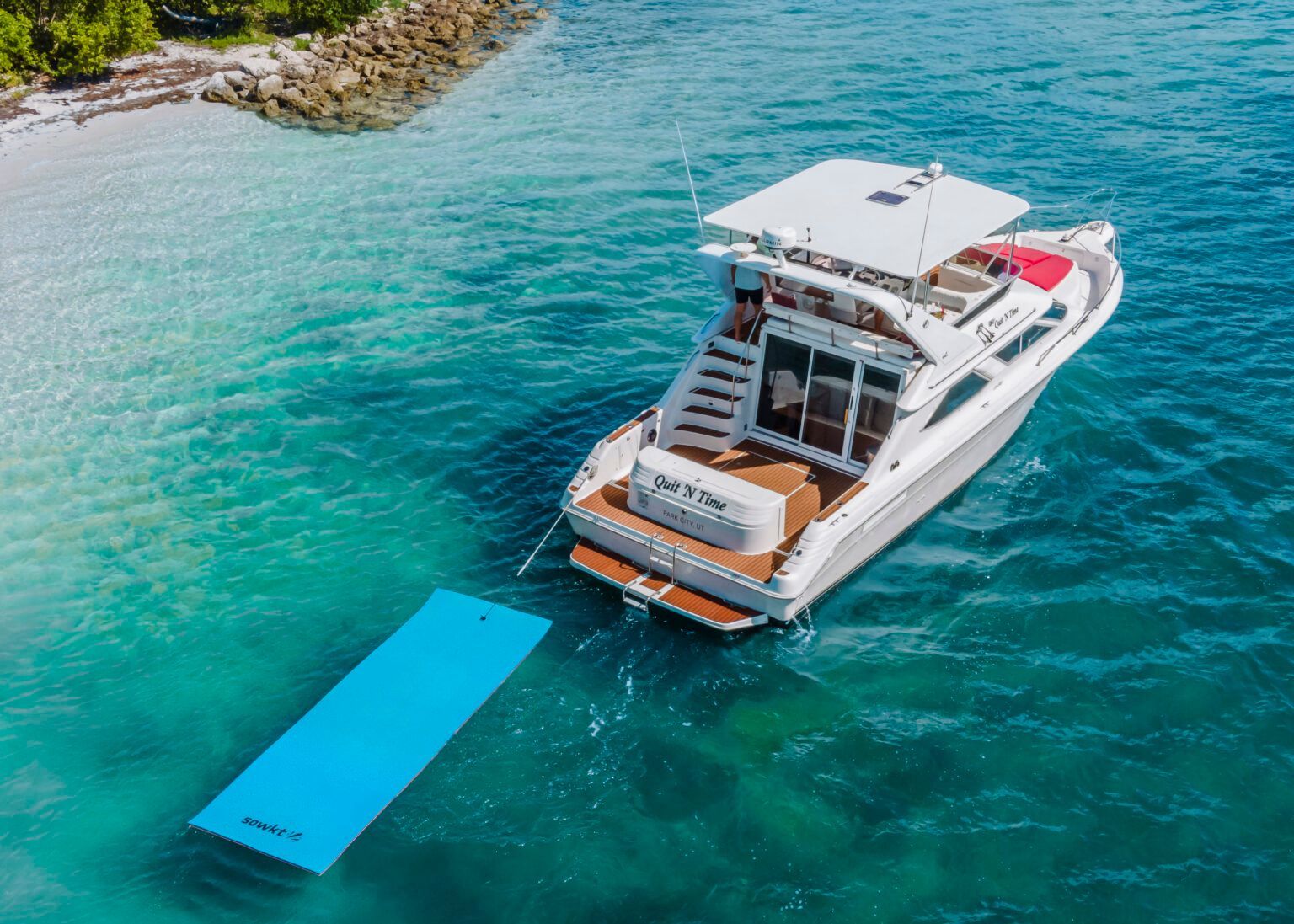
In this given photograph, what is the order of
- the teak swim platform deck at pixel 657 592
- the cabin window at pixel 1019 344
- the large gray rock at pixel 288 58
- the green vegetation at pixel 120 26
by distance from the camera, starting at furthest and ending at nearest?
the large gray rock at pixel 288 58
the green vegetation at pixel 120 26
the cabin window at pixel 1019 344
the teak swim platform deck at pixel 657 592

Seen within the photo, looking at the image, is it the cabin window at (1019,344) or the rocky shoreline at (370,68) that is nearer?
the cabin window at (1019,344)

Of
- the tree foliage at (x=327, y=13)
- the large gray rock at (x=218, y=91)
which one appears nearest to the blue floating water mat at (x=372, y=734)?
the large gray rock at (x=218, y=91)

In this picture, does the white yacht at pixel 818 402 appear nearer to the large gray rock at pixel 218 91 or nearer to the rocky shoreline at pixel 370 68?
the rocky shoreline at pixel 370 68

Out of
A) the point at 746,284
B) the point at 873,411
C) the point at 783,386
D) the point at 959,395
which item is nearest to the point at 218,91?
the point at 746,284

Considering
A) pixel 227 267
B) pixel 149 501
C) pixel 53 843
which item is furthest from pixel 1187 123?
pixel 53 843

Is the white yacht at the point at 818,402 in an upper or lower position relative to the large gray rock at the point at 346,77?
lower

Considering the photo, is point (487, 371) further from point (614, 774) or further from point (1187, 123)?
point (1187, 123)

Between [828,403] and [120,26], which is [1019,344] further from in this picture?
[120,26]
